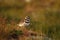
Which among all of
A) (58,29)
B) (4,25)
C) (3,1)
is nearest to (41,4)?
(3,1)

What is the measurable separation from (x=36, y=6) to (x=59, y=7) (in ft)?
6.11

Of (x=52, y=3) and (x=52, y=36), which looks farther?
(x=52, y=3)

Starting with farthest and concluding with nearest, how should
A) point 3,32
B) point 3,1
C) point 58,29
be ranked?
1. point 3,1
2. point 58,29
3. point 3,32

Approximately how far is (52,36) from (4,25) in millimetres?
1483

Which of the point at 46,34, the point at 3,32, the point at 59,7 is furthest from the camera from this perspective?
the point at 59,7

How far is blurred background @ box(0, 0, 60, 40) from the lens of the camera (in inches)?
518

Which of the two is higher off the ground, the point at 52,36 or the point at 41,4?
the point at 41,4

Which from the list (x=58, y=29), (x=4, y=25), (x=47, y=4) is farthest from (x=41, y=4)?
(x=4, y=25)

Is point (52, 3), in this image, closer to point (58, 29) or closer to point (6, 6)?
point (6, 6)

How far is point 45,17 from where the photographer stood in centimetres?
1686

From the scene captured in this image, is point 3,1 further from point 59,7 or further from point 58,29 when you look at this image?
point 58,29

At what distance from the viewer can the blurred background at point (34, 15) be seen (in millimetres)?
13163

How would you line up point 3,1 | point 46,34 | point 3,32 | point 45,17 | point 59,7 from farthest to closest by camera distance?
point 3,1 < point 59,7 < point 45,17 < point 46,34 < point 3,32

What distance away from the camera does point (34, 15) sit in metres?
17.9
